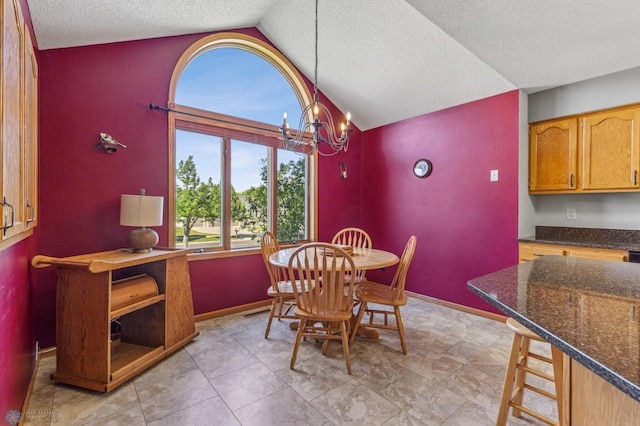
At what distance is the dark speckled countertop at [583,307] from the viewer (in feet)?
1.82

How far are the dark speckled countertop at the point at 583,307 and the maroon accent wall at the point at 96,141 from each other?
2.71 metres

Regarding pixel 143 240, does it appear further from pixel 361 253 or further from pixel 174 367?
pixel 361 253

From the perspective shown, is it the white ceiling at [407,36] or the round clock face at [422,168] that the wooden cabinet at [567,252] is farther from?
the white ceiling at [407,36]

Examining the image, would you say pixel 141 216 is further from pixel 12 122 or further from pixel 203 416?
pixel 203 416

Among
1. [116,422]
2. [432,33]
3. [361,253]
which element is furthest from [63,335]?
[432,33]

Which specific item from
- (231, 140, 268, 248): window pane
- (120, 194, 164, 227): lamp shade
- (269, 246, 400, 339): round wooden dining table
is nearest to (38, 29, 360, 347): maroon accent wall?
(120, 194, 164, 227): lamp shade

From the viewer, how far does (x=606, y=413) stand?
0.71m

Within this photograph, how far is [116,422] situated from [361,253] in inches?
79.0

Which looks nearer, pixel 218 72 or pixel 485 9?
pixel 485 9

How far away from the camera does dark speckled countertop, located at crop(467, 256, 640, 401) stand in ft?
1.82

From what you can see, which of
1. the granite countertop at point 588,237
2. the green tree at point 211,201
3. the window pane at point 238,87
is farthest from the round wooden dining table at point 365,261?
the window pane at point 238,87

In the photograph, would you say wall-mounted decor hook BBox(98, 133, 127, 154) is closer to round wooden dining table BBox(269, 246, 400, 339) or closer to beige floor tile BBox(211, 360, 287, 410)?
round wooden dining table BBox(269, 246, 400, 339)

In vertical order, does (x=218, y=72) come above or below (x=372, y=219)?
above

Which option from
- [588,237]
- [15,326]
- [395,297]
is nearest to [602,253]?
[588,237]
